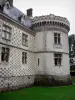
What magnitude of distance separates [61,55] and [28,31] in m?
5.85

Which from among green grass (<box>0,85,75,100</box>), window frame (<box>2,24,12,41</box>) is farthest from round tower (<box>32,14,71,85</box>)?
window frame (<box>2,24,12,41</box>)

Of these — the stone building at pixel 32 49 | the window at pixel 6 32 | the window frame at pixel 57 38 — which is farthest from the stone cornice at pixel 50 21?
the window at pixel 6 32

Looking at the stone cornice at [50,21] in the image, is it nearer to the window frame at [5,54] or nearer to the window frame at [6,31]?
the window frame at [6,31]

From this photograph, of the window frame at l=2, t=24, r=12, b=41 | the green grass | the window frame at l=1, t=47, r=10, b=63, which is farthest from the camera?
the window frame at l=2, t=24, r=12, b=41

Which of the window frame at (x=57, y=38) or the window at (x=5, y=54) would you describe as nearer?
the window at (x=5, y=54)

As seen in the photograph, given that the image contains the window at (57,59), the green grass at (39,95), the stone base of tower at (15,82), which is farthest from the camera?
the window at (57,59)

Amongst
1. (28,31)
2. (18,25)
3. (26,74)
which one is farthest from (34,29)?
(26,74)

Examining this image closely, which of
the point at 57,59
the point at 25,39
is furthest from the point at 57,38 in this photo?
the point at 25,39

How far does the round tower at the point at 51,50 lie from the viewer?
56.4ft

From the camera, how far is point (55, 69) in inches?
683

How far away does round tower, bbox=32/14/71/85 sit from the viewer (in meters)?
17.2

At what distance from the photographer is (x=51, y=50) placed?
17.8 meters

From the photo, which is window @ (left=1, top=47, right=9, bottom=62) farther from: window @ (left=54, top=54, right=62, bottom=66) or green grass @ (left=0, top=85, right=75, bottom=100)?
window @ (left=54, top=54, right=62, bottom=66)

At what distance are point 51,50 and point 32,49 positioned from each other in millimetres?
2701
